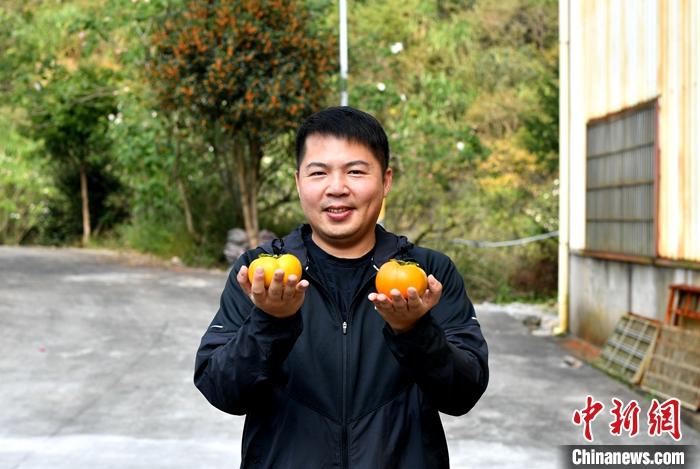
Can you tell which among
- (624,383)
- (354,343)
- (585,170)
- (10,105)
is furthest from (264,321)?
(10,105)

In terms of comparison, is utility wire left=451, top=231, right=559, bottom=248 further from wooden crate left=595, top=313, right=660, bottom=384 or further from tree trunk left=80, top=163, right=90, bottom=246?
tree trunk left=80, top=163, right=90, bottom=246

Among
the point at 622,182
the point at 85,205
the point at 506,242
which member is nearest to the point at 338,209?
the point at 622,182

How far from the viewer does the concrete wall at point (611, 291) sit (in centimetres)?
963

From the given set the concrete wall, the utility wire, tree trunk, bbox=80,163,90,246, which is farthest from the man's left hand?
tree trunk, bbox=80,163,90,246

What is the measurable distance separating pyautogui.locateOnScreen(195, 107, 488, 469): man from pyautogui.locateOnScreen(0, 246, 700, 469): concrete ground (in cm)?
429

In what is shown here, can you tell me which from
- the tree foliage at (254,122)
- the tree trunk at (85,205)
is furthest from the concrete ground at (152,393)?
the tree trunk at (85,205)

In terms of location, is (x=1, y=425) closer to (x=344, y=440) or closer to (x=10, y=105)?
(x=344, y=440)

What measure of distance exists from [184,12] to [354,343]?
55.9ft

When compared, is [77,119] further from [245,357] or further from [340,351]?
[245,357]

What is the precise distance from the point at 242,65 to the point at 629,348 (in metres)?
10.4

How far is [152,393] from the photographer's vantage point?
9078 millimetres

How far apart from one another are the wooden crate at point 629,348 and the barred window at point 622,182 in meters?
0.71

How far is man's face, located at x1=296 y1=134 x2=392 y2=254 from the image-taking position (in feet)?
8.96

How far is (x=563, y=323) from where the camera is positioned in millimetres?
12953
